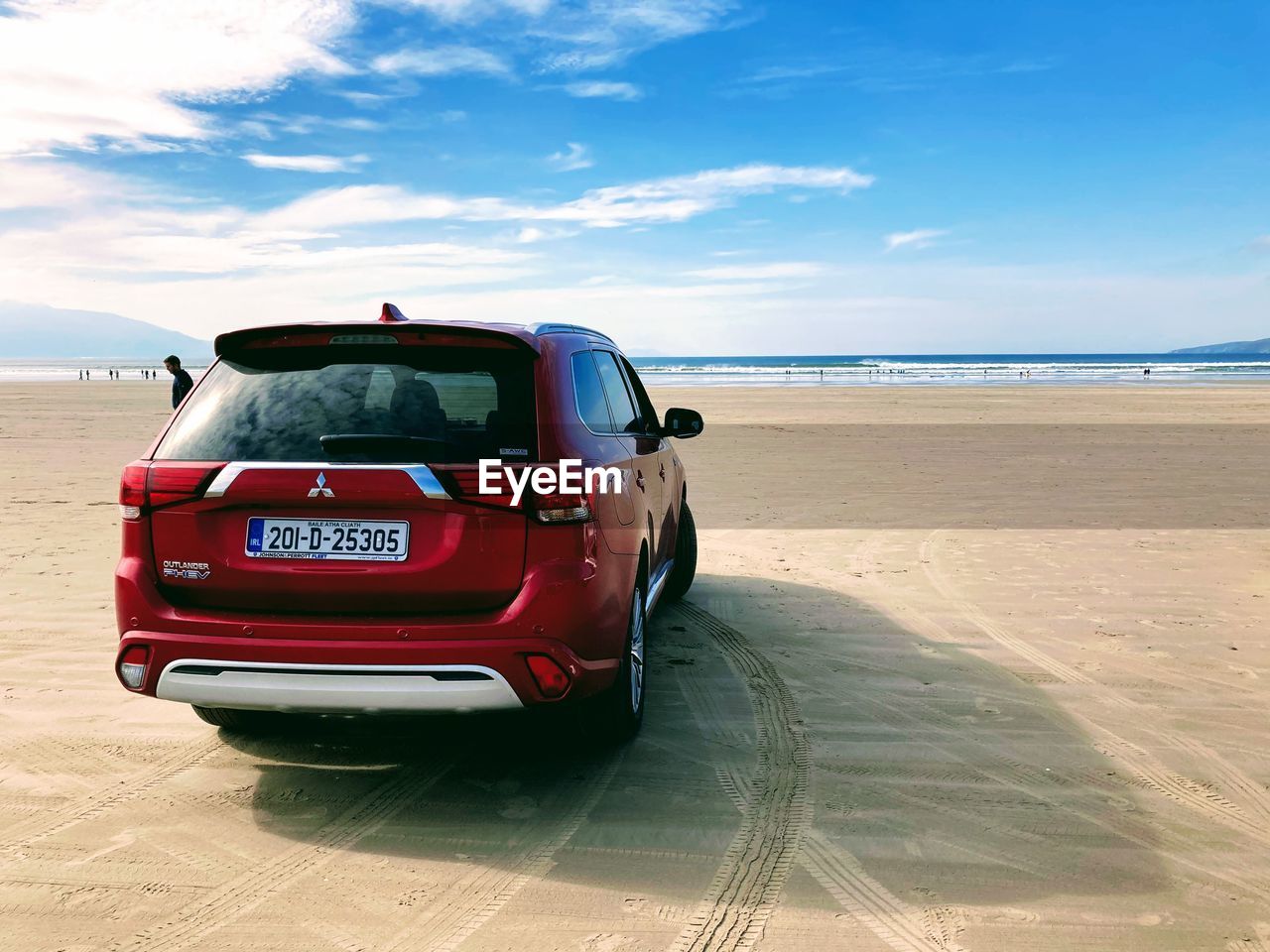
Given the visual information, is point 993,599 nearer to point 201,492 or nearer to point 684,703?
point 684,703

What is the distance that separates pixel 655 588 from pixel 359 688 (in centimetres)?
222

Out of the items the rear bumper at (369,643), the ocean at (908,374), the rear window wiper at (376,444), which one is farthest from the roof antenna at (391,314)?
the ocean at (908,374)

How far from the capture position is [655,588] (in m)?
5.43

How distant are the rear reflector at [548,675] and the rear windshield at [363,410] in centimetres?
71

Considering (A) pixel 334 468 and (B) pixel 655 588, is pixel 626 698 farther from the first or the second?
(A) pixel 334 468

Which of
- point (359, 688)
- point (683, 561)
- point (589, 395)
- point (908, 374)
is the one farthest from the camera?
point (908, 374)

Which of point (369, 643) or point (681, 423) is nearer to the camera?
point (369, 643)

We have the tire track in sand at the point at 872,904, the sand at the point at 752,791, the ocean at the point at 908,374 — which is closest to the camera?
the tire track in sand at the point at 872,904

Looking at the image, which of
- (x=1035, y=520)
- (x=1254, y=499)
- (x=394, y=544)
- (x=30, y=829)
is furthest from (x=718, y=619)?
(x=1254, y=499)

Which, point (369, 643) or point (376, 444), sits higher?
point (376, 444)

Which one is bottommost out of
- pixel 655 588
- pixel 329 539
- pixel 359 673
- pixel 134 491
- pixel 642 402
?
pixel 655 588

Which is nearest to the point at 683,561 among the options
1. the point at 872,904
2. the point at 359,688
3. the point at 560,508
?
the point at 560,508

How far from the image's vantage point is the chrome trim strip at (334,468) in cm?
350
